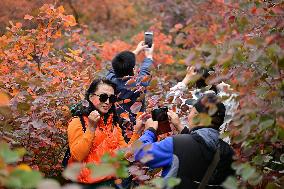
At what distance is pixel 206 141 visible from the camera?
3045mm

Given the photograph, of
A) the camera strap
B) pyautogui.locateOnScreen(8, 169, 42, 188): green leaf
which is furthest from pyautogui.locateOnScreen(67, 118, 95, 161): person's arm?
pyautogui.locateOnScreen(8, 169, 42, 188): green leaf

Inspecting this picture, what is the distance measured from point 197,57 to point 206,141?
816 mm

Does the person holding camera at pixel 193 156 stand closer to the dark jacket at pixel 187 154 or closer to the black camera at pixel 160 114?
the dark jacket at pixel 187 154

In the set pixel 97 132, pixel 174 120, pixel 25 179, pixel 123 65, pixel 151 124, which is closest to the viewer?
pixel 25 179

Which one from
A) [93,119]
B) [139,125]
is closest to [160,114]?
[139,125]

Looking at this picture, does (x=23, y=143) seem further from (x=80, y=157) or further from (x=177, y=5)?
(x=177, y=5)

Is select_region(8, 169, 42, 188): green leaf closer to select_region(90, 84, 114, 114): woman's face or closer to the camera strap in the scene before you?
the camera strap

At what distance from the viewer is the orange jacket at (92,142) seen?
3635 millimetres

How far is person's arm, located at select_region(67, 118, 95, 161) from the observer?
3621 millimetres

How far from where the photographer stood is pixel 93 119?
3.63 m

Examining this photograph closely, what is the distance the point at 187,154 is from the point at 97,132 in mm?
1014

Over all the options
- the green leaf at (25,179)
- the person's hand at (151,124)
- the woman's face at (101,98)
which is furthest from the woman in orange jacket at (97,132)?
the green leaf at (25,179)

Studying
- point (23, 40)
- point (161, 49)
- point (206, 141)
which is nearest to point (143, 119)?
point (206, 141)

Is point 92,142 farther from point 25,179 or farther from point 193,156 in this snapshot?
point 25,179
